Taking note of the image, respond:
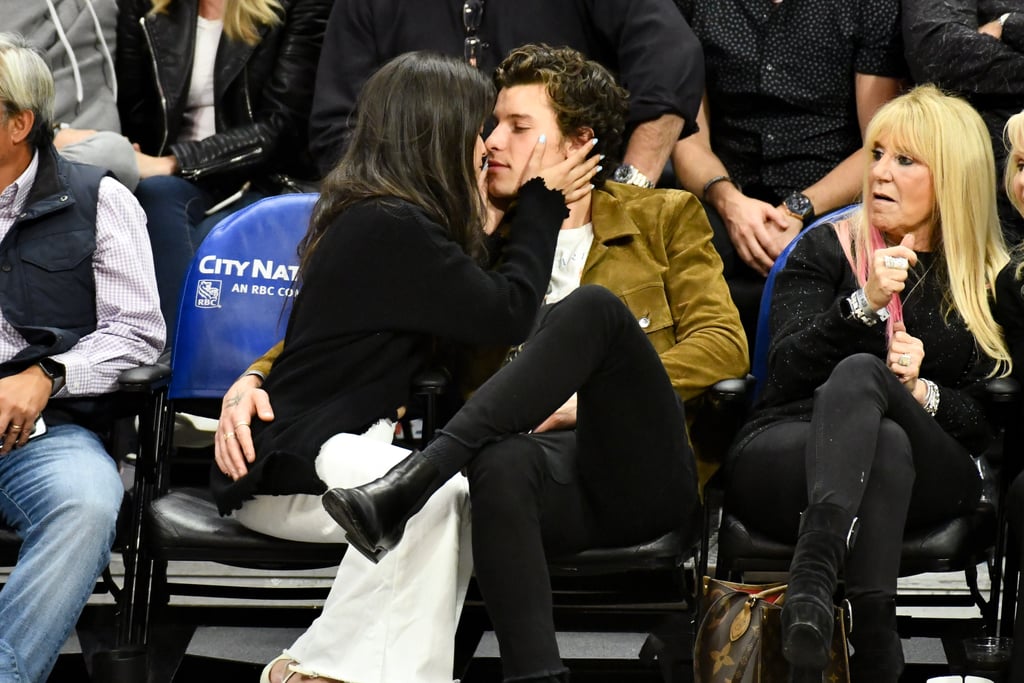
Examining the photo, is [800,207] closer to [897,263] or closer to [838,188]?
[838,188]

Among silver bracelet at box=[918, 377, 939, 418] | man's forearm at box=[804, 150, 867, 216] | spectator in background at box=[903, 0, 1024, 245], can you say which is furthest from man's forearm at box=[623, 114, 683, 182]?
silver bracelet at box=[918, 377, 939, 418]

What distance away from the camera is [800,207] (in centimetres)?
391

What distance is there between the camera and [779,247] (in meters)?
3.79

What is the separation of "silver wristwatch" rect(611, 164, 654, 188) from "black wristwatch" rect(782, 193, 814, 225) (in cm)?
42

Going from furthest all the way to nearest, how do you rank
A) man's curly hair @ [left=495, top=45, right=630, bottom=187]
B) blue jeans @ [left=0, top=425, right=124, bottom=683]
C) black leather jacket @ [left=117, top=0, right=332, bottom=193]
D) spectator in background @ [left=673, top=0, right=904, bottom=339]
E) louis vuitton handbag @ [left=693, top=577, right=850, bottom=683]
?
black leather jacket @ [left=117, top=0, right=332, bottom=193] → spectator in background @ [left=673, top=0, right=904, bottom=339] → man's curly hair @ [left=495, top=45, right=630, bottom=187] → blue jeans @ [left=0, top=425, right=124, bottom=683] → louis vuitton handbag @ [left=693, top=577, right=850, bottom=683]

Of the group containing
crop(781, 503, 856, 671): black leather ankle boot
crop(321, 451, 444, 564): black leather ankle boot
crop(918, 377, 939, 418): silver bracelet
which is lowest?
crop(918, 377, 939, 418): silver bracelet

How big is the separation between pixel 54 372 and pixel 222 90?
1.40 m

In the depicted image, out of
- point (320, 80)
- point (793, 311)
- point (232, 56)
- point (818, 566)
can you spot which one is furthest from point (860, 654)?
point (232, 56)

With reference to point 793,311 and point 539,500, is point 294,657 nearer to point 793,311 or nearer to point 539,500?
point 539,500

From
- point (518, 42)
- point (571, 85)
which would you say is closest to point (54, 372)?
point (571, 85)

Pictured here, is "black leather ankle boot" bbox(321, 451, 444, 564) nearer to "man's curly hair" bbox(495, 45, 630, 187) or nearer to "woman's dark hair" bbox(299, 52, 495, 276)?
"woman's dark hair" bbox(299, 52, 495, 276)

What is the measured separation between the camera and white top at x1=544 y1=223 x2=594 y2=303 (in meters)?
3.31

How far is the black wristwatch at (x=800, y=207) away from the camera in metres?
3.89

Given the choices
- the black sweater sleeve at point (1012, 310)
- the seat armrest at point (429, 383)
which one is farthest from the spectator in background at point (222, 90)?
the black sweater sleeve at point (1012, 310)
